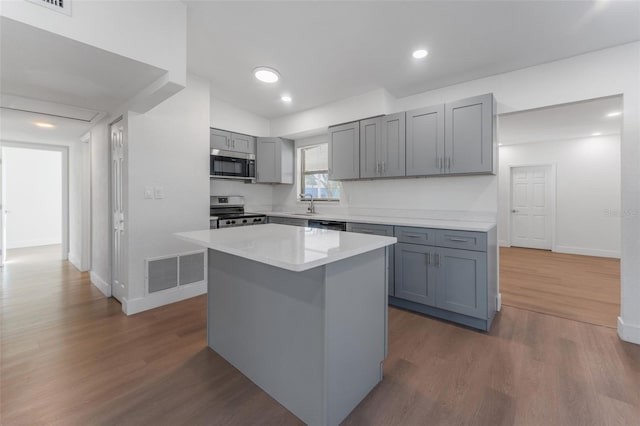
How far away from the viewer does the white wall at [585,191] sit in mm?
5305

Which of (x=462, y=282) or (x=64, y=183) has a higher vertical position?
(x=64, y=183)

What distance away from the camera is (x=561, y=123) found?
15.6 ft

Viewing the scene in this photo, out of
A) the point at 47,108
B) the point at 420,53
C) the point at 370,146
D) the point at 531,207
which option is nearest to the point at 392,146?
the point at 370,146

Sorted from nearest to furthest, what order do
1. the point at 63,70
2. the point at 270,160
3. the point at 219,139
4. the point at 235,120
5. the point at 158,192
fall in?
the point at 63,70 → the point at 158,192 → the point at 219,139 → the point at 235,120 → the point at 270,160

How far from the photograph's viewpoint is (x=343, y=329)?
145cm

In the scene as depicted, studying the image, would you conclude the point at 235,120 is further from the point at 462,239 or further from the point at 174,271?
the point at 462,239

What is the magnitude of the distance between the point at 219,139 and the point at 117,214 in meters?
1.66

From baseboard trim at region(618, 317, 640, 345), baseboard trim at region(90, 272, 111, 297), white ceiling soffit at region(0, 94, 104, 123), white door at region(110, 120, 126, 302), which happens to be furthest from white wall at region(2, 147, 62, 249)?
baseboard trim at region(618, 317, 640, 345)

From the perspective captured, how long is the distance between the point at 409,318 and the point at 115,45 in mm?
3291

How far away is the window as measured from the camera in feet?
14.9

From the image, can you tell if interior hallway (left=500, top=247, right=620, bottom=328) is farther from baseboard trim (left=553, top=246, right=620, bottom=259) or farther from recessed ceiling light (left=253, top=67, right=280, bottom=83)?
recessed ceiling light (left=253, top=67, right=280, bottom=83)

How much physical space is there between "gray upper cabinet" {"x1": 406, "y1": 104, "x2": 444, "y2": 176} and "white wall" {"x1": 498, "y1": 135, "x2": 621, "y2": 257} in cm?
318

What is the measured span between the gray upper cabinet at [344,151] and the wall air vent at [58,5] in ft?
9.37

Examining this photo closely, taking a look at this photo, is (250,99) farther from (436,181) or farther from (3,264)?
(3,264)
